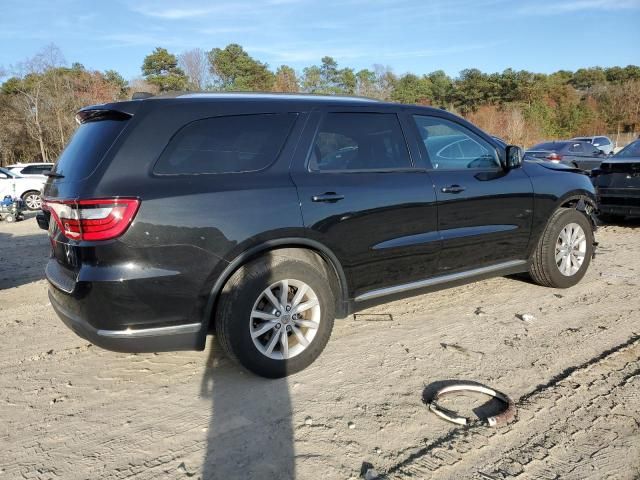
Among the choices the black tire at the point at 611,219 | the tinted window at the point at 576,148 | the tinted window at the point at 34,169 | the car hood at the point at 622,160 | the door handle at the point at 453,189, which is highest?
the tinted window at the point at 34,169

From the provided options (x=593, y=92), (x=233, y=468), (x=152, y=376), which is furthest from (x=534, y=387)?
(x=593, y=92)

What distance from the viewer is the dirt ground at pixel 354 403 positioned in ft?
7.97

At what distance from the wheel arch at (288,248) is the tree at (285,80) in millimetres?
34776

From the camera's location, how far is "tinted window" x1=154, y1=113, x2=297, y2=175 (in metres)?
2.96

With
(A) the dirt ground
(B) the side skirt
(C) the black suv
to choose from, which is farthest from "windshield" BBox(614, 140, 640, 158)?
(C) the black suv

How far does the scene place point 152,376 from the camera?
3.40 m

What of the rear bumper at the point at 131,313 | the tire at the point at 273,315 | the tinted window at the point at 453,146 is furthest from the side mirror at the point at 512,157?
the rear bumper at the point at 131,313

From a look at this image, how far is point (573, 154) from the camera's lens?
52.2ft

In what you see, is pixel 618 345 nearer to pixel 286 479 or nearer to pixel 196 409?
pixel 286 479

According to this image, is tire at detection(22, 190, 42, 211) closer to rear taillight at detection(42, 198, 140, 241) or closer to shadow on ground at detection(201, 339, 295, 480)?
shadow on ground at detection(201, 339, 295, 480)

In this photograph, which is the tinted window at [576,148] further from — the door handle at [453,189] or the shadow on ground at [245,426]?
the shadow on ground at [245,426]

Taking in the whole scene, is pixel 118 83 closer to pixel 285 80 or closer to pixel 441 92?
pixel 285 80

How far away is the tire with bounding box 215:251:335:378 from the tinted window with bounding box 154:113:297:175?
636mm

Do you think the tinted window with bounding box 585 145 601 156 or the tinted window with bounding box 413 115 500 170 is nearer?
the tinted window with bounding box 413 115 500 170
